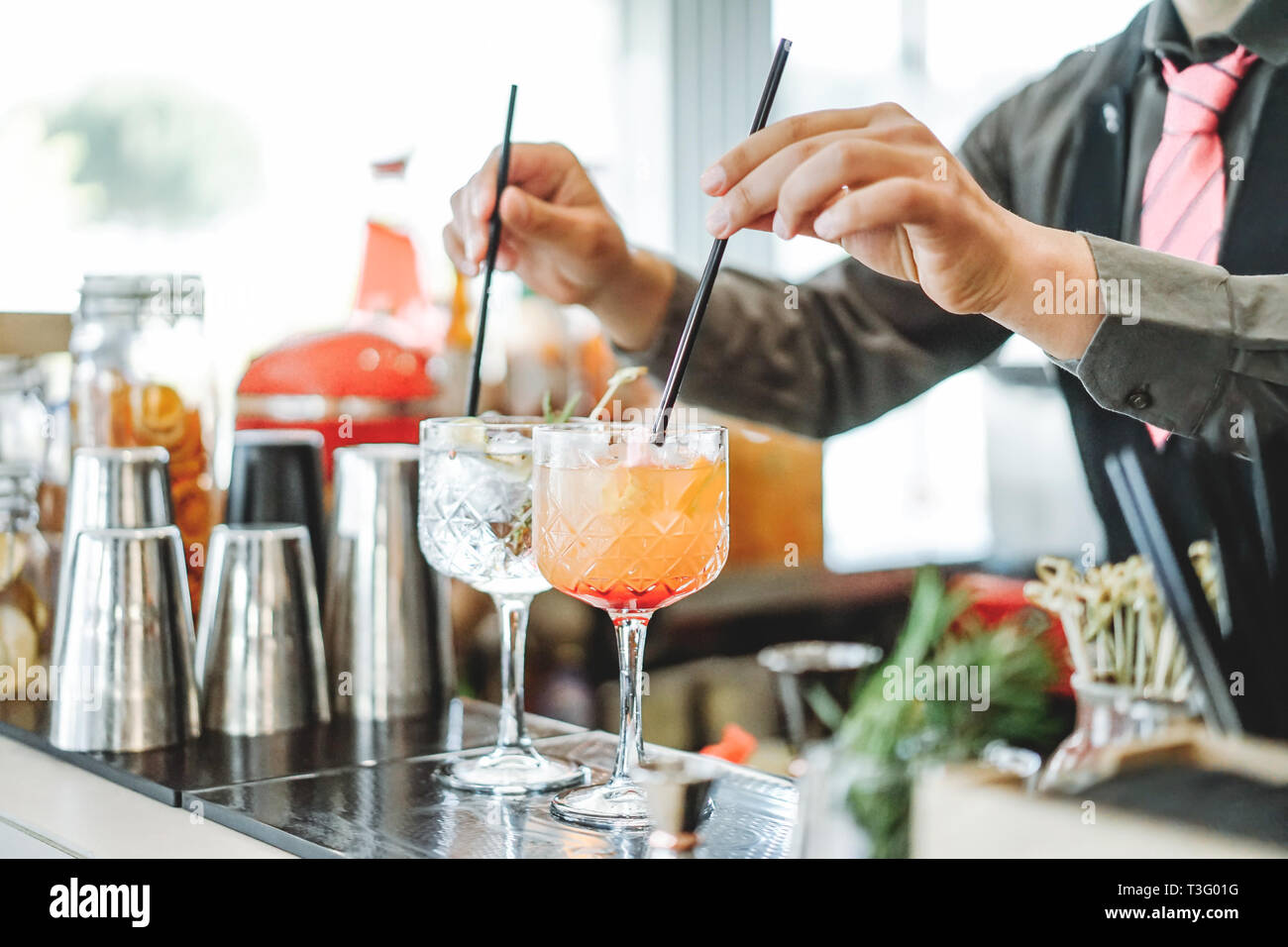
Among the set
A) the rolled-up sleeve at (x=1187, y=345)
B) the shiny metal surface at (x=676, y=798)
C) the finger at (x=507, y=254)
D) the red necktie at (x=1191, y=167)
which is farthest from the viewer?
the red necktie at (x=1191, y=167)

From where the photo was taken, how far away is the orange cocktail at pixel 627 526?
0.82 m

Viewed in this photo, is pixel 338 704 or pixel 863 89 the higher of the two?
pixel 863 89

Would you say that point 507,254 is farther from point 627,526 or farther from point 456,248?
point 627,526

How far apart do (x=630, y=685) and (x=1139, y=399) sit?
1.70ft

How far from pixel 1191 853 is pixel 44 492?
1066 mm

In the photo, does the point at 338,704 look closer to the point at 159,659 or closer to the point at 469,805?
the point at 159,659

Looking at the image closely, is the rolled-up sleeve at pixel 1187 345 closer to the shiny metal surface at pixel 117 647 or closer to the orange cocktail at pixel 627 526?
the orange cocktail at pixel 627 526

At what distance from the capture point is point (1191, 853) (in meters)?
0.84

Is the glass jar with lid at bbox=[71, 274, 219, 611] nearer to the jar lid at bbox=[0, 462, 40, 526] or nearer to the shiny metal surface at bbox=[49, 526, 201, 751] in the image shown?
the jar lid at bbox=[0, 462, 40, 526]

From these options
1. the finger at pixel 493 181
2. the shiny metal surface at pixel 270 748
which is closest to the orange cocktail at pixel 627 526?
the shiny metal surface at pixel 270 748

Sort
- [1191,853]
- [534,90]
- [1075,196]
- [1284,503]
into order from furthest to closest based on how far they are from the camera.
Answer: [534,90] < [1075,196] < [1284,503] < [1191,853]

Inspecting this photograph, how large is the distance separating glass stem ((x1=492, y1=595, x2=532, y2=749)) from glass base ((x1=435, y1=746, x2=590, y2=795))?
0.01 metres

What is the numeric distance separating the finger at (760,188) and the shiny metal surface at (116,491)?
1.89 ft
